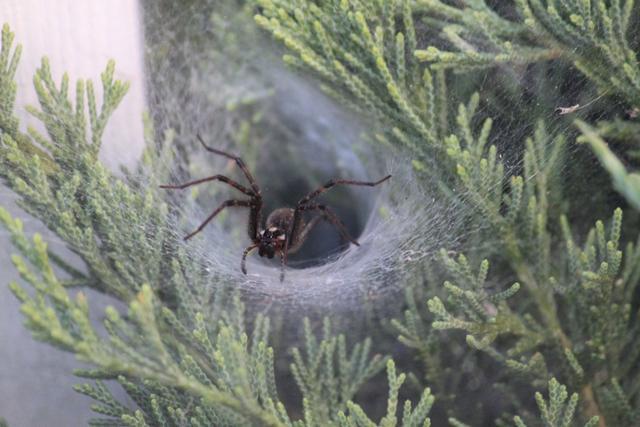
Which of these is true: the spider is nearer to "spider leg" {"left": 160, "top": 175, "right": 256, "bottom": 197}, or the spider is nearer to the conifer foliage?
"spider leg" {"left": 160, "top": 175, "right": 256, "bottom": 197}

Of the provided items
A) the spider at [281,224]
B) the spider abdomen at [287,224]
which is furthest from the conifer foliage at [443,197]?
the spider abdomen at [287,224]

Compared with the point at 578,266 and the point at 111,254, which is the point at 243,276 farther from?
the point at 578,266

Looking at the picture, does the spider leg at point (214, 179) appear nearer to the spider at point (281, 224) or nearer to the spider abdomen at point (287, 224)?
the spider at point (281, 224)

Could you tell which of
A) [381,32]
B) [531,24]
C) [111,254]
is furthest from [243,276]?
[531,24]

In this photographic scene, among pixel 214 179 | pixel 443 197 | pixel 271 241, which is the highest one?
pixel 214 179

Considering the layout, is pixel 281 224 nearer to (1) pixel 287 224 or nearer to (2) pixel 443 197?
(1) pixel 287 224

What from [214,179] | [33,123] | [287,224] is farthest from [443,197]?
[33,123]

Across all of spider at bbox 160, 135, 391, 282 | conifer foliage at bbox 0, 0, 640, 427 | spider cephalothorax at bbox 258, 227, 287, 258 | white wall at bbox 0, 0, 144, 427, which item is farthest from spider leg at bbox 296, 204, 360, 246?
white wall at bbox 0, 0, 144, 427

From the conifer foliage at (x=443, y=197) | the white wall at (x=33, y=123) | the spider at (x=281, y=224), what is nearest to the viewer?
the conifer foliage at (x=443, y=197)
